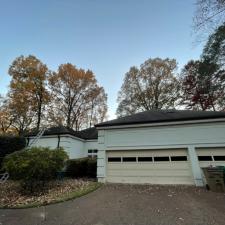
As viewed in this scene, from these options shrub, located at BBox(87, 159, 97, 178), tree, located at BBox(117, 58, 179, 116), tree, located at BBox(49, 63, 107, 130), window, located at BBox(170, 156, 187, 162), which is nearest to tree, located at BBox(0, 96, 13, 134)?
tree, located at BBox(49, 63, 107, 130)

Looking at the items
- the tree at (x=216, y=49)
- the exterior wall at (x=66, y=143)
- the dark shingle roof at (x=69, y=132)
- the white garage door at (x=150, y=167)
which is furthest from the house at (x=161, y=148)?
the dark shingle roof at (x=69, y=132)

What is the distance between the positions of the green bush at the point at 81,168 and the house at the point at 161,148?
148 cm

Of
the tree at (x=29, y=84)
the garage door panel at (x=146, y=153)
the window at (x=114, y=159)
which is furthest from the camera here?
the tree at (x=29, y=84)

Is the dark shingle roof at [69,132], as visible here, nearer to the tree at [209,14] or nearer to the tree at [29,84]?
the tree at [29,84]

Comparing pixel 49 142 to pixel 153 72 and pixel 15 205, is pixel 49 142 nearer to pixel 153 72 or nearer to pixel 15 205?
pixel 15 205

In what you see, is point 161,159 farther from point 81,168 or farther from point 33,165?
point 33,165

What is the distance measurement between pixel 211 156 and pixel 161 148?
104 inches

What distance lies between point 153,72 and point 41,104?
1612 cm

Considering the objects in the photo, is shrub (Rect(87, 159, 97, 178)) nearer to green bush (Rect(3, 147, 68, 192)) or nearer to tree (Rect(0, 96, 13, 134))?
green bush (Rect(3, 147, 68, 192))

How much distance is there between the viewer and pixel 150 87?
22000 mm

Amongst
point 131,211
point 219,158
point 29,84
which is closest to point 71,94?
point 29,84

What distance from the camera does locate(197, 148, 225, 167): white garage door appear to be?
8180 millimetres

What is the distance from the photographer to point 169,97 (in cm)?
2138

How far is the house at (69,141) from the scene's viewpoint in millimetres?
12727
